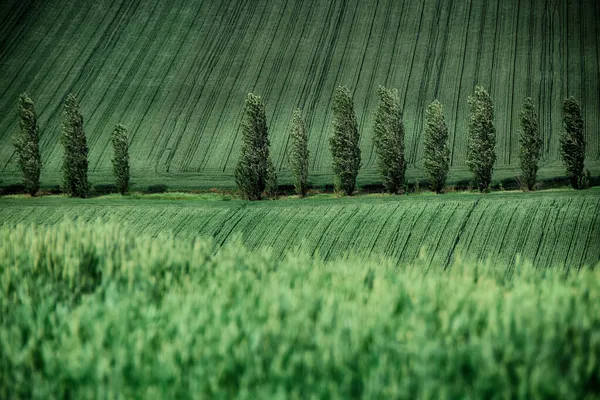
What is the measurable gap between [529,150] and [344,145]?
1072cm

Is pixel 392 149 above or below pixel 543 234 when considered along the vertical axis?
above

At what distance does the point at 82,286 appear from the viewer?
14594 mm

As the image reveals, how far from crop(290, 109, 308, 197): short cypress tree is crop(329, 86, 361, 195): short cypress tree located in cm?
194

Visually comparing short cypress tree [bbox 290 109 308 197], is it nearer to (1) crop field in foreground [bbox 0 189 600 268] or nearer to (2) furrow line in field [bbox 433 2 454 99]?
(1) crop field in foreground [bbox 0 189 600 268]

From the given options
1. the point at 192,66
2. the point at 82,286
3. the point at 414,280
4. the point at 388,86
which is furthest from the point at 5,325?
the point at 192,66

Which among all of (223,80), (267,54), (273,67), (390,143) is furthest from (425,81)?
(390,143)

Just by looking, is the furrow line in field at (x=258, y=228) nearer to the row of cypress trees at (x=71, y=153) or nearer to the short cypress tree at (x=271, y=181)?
the short cypress tree at (x=271, y=181)

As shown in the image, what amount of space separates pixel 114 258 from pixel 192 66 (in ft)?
184

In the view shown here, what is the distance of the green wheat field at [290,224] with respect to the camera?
10289 millimetres

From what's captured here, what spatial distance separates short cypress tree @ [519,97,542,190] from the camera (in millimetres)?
42562

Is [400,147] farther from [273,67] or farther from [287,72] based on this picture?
[273,67]

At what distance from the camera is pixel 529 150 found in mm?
42688

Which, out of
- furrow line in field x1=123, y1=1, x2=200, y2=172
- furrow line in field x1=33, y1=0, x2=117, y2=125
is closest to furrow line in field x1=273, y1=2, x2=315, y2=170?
furrow line in field x1=123, y1=1, x2=200, y2=172

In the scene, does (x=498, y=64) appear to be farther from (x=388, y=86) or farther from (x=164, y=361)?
(x=164, y=361)
